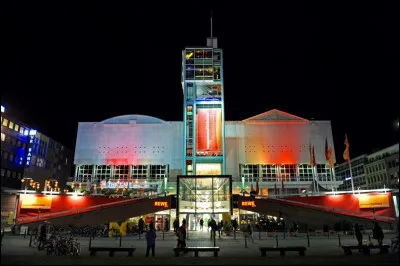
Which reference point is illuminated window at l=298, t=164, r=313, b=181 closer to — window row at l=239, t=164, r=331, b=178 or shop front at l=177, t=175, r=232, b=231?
window row at l=239, t=164, r=331, b=178

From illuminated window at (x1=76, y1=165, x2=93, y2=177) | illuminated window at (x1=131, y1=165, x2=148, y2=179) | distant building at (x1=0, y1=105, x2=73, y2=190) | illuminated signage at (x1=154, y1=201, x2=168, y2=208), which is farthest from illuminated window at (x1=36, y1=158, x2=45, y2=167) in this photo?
illuminated signage at (x1=154, y1=201, x2=168, y2=208)

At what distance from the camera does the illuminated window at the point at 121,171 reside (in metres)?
71.9

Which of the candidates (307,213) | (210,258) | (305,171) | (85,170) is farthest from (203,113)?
(210,258)

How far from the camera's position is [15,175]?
248ft

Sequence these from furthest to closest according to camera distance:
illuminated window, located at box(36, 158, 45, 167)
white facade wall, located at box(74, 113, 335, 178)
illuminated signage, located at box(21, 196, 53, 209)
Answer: illuminated window, located at box(36, 158, 45, 167) → white facade wall, located at box(74, 113, 335, 178) → illuminated signage, located at box(21, 196, 53, 209)

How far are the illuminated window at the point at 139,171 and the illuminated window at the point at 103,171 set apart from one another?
545 cm

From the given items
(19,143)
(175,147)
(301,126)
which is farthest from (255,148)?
(19,143)

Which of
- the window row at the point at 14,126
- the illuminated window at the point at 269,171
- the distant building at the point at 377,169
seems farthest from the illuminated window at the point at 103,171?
the distant building at the point at 377,169

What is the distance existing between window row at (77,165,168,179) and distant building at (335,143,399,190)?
1616 inches

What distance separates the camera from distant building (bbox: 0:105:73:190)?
7244 cm

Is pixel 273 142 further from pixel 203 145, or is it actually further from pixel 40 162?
pixel 40 162

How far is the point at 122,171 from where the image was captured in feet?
238

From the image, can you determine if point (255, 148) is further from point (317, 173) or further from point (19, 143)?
point (19, 143)

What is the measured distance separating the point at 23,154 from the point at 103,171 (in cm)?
2136
